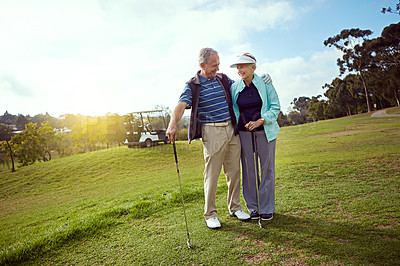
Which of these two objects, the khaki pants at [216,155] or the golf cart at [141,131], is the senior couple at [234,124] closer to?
the khaki pants at [216,155]

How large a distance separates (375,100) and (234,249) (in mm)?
55680

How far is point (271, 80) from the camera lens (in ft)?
11.7

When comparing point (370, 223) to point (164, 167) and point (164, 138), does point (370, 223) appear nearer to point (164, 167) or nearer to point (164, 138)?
point (164, 167)

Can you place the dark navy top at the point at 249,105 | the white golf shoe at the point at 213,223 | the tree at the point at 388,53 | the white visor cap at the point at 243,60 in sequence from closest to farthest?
the white golf shoe at the point at 213,223 → the white visor cap at the point at 243,60 → the dark navy top at the point at 249,105 → the tree at the point at 388,53

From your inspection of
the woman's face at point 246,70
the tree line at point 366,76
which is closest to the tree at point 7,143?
the woman's face at point 246,70

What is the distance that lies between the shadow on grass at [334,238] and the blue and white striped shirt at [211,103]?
55.8 inches

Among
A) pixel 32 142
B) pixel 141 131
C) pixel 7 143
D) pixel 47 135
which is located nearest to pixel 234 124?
pixel 141 131

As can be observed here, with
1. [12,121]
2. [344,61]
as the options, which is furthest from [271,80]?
[344,61]

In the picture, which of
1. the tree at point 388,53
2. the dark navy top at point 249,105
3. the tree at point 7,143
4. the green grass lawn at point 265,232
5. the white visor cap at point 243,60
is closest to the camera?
the green grass lawn at point 265,232

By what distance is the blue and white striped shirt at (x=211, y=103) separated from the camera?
3.45m

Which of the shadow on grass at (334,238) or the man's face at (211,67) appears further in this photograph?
the man's face at (211,67)

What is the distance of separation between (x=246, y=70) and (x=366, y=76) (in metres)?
50.3

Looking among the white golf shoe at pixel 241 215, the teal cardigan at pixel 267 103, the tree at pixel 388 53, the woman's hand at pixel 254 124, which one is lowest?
the white golf shoe at pixel 241 215

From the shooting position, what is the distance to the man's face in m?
3.40
